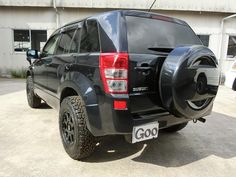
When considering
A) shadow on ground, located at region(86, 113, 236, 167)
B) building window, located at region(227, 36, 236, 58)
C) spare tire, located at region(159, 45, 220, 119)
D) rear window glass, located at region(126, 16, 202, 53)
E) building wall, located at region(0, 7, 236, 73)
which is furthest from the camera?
building window, located at region(227, 36, 236, 58)

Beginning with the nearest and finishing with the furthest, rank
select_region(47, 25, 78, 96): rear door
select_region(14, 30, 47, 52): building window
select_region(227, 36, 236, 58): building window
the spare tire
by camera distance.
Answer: the spare tire → select_region(47, 25, 78, 96): rear door → select_region(227, 36, 236, 58): building window → select_region(14, 30, 47, 52): building window

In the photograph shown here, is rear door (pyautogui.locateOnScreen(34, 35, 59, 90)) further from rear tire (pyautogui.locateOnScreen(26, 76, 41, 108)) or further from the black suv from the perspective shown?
the black suv

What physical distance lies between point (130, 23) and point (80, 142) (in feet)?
4.64

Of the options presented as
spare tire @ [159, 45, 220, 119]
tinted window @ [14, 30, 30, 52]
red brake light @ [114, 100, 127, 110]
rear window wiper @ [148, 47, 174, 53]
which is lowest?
red brake light @ [114, 100, 127, 110]

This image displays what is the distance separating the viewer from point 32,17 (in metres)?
10.1

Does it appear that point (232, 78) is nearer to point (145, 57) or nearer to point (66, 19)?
point (145, 57)

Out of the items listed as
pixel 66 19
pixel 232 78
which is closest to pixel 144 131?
pixel 232 78

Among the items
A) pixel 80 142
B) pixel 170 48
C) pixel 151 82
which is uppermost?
pixel 170 48

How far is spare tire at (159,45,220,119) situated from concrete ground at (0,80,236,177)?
71 cm

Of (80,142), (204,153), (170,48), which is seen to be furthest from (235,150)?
(80,142)

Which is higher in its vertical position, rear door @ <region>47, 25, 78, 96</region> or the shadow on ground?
rear door @ <region>47, 25, 78, 96</region>

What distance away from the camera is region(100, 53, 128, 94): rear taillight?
2012 millimetres

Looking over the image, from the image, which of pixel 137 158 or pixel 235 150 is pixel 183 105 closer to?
pixel 137 158

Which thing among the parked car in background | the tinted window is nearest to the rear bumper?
the parked car in background
